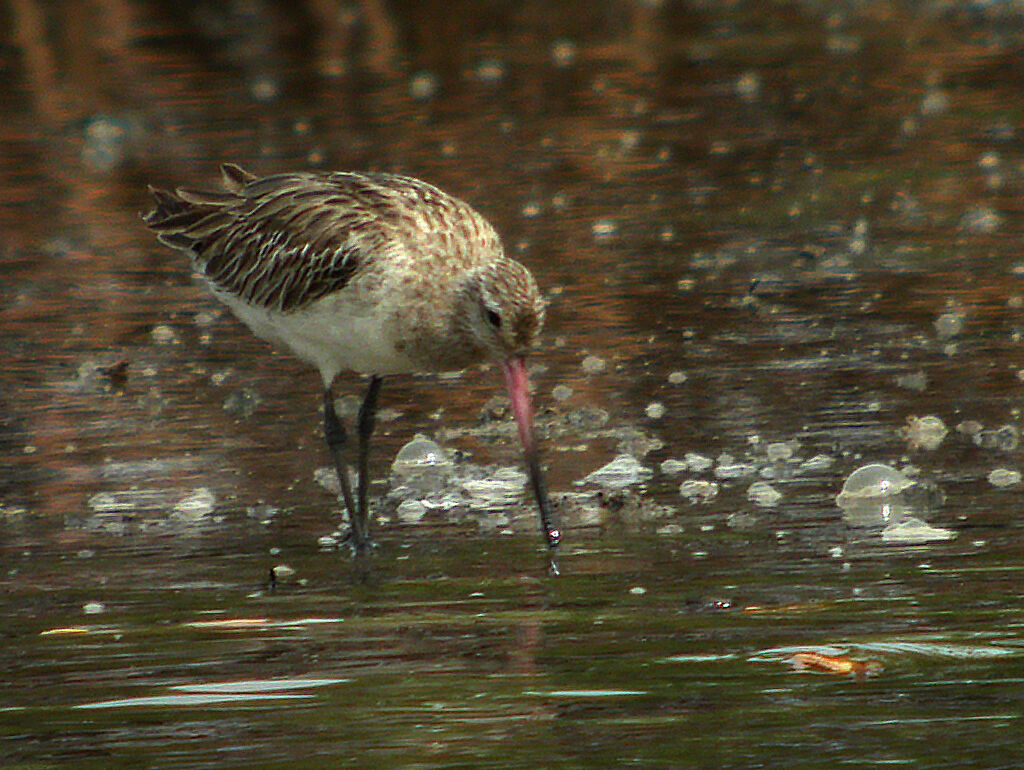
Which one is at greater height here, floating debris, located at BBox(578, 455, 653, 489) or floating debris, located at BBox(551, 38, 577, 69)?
floating debris, located at BBox(551, 38, 577, 69)

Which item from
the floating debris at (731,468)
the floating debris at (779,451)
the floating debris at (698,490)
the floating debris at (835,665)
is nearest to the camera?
the floating debris at (835,665)

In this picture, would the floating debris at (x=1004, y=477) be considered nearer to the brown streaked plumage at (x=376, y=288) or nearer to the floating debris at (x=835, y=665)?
the brown streaked plumage at (x=376, y=288)

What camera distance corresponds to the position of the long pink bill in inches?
264

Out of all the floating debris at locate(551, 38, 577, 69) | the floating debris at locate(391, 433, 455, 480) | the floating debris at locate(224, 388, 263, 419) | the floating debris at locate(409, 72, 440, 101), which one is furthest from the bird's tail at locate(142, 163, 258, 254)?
the floating debris at locate(551, 38, 577, 69)

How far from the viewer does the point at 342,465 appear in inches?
294

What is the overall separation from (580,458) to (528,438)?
1237mm

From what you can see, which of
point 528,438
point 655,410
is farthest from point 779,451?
point 528,438

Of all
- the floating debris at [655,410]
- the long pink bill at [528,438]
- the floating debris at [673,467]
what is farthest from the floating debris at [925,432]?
the long pink bill at [528,438]

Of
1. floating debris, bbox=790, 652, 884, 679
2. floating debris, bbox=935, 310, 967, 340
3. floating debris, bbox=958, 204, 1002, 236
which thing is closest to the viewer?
floating debris, bbox=790, 652, 884, 679

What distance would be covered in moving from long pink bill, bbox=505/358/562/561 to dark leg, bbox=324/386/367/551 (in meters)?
0.66

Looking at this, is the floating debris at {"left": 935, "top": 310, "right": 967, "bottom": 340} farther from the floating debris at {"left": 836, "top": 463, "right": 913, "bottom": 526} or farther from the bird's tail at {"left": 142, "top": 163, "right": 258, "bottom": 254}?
the bird's tail at {"left": 142, "top": 163, "right": 258, "bottom": 254}

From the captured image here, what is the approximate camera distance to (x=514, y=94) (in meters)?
19.3

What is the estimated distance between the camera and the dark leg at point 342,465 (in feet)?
23.2

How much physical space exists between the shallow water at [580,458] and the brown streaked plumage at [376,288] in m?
0.54
